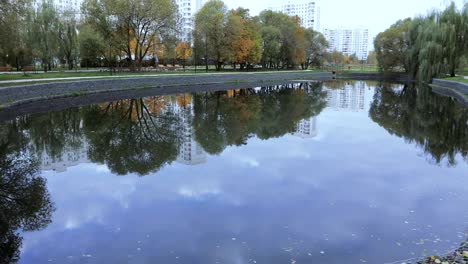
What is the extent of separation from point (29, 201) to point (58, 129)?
25.5 ft

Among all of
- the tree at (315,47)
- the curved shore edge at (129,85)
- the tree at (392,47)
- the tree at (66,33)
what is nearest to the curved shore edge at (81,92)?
the curved shore edge at (129,85)

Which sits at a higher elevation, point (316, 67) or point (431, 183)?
point (316, 67)

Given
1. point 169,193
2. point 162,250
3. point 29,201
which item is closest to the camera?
point 162,250

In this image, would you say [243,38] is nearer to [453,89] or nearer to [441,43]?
[441,43]

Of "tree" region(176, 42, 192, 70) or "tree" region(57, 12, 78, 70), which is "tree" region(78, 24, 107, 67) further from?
"tree" region(176, 42, 192, 70)

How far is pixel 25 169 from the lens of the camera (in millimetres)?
9398

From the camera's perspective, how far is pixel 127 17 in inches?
1507

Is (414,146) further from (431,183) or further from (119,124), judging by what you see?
(119,124)

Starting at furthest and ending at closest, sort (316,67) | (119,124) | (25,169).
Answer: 1. (316,67)
2. (119,124)
3. (25,169)

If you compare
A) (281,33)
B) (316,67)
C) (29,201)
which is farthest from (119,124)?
(316,67)

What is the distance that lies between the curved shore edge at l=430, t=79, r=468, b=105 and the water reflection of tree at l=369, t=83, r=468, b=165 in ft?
3.12

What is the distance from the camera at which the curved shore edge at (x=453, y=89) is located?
85.5 feet

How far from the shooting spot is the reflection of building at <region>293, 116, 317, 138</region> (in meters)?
14.4

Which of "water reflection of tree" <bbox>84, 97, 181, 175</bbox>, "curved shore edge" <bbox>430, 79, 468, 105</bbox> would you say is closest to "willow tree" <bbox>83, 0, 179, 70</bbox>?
"water reflection of tree" <bbox>84, 97, 181, 175</bbox>
